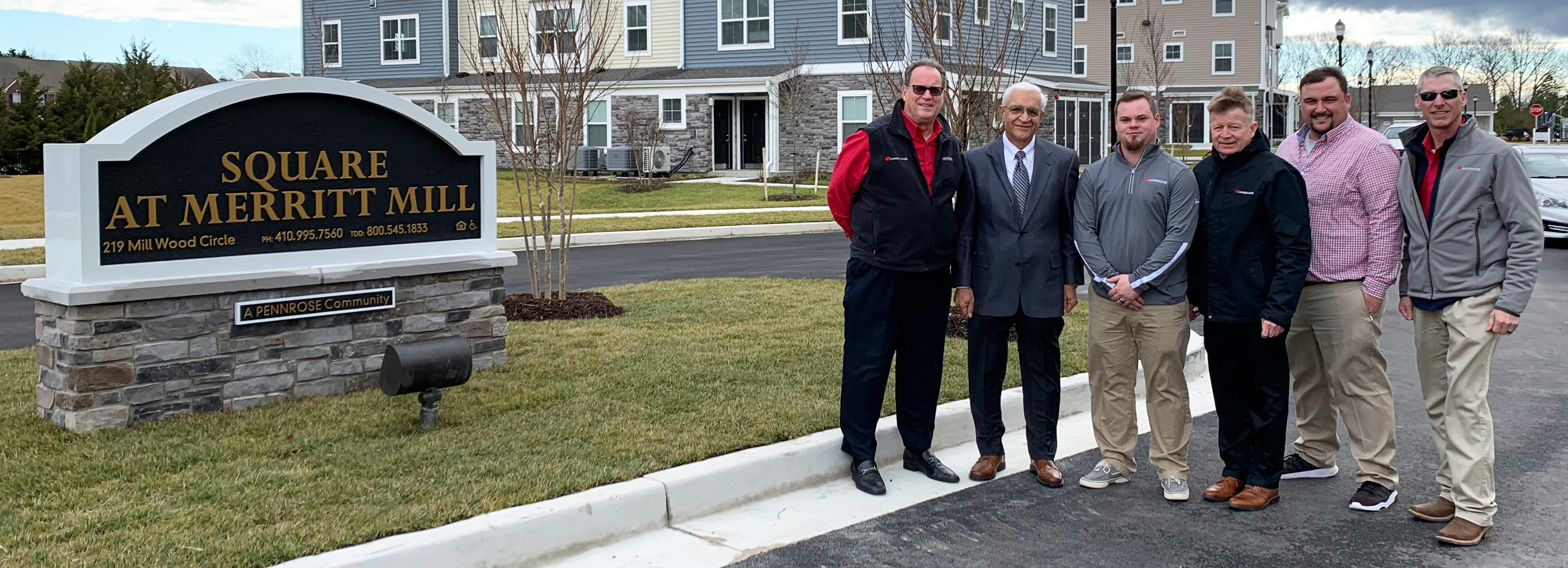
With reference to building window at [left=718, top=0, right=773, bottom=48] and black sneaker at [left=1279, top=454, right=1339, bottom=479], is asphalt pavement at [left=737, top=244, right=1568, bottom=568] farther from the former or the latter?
building window at [left=718, top=0, right=773, bottom=48]

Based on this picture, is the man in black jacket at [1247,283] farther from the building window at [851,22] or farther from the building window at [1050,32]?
the building window at [1050,32]

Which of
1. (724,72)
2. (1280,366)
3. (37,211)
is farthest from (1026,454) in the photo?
(724,72)

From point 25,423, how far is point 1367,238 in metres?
6.26

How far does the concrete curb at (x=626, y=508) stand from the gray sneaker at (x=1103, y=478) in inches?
32.0

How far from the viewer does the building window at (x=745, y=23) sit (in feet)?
107

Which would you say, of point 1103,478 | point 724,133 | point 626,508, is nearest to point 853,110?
point 724,133

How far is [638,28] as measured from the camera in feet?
114

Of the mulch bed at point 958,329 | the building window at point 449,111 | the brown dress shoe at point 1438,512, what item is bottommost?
the brown dress shoe at point 1438,512

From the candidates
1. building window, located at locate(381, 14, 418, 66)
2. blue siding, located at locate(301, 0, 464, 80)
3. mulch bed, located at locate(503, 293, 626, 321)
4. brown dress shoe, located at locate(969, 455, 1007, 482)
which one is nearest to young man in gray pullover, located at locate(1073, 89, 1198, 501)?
brown dress shoe, located at locate(969, 455, 1007, 482)

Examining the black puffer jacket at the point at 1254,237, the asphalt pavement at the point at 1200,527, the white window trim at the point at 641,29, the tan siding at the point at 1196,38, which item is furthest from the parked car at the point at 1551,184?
the tan siding at the point at 1196,38

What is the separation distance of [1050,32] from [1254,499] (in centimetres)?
3159

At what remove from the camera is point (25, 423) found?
624cm

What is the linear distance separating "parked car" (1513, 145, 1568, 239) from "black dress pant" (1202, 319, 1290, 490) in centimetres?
1387

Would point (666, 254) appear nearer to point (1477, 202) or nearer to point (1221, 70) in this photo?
point (1477, 202)
